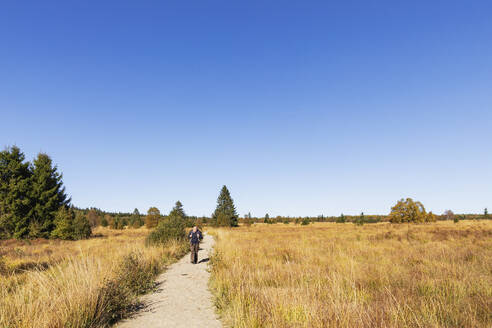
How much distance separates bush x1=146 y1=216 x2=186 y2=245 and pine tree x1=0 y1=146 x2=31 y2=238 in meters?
19.3

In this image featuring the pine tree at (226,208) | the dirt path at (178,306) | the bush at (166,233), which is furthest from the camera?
the pine tree at (226,208)

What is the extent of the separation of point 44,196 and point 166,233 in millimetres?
19775

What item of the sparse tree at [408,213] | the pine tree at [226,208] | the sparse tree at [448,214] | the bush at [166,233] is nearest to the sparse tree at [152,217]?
the pine tree at [226,208]

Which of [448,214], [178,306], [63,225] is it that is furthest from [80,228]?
[448,214]

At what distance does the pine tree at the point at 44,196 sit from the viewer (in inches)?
1038

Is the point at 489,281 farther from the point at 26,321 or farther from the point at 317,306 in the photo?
the point at 26,321

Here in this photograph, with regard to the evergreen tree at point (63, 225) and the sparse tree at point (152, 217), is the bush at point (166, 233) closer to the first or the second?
the evergreen tree at point (63, 225)

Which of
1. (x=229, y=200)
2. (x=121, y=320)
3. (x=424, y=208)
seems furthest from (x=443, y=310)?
(x=229, y=200)

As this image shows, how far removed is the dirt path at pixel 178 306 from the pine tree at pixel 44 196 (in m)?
26.0

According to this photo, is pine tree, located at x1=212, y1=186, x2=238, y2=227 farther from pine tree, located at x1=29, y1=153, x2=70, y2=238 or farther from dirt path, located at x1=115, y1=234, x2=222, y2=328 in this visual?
dirt path, located at x1=115, y1=234, x2=222, y2=328

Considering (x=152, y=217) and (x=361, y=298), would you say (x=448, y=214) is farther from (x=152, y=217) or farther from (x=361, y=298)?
(x=361, y=298)

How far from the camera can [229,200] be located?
67.4 metres

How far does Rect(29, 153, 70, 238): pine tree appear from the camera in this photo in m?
26.4

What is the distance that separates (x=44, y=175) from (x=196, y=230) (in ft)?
85.1
